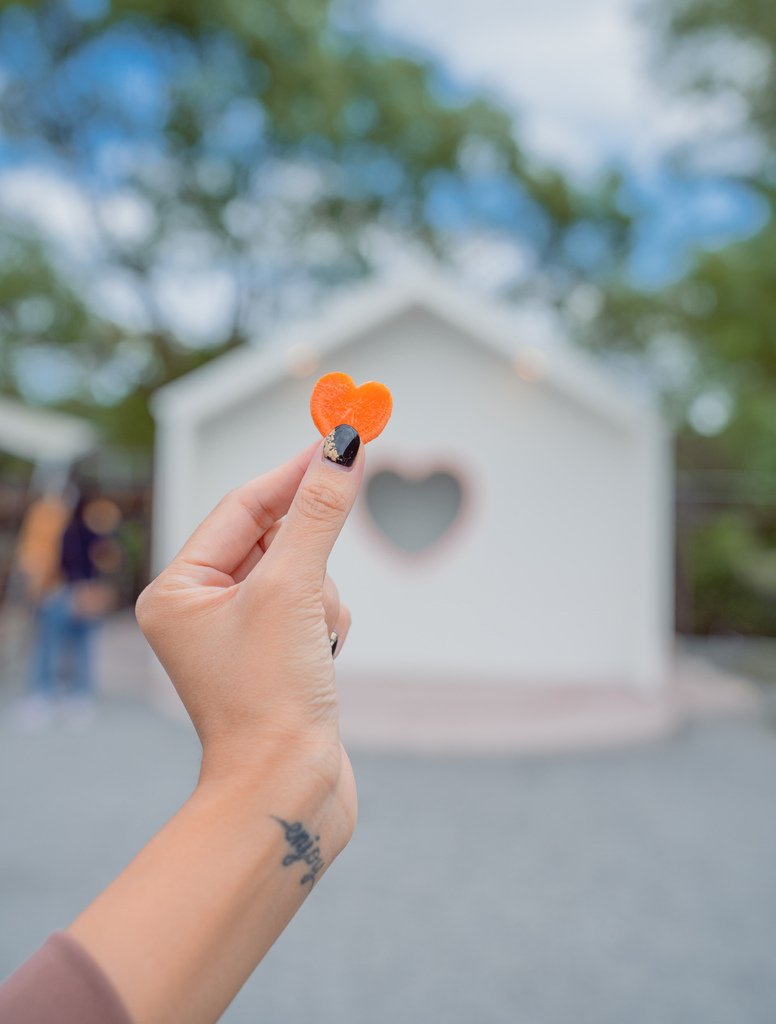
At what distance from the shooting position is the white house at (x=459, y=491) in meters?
8.56

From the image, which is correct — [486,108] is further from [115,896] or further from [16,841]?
[115,896]

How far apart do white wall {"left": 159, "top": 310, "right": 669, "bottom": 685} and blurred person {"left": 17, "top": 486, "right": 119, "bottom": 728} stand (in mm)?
1550

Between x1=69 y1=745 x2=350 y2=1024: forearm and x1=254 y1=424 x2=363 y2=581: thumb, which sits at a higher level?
x1=254 y1=424 x2=363 y2=581: thumb

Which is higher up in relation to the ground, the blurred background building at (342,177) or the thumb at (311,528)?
the blurred background building at (342,177)

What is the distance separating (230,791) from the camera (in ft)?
Result: 2.93

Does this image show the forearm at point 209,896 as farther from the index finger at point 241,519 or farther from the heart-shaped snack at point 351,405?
the heart-shaped snack at point 351,405

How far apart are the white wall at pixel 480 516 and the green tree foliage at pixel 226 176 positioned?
12688 millimetres

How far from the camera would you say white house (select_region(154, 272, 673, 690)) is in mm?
8562

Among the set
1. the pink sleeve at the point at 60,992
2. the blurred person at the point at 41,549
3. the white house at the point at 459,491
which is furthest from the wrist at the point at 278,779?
the white house at the point at 459,491

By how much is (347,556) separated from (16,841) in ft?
15.7

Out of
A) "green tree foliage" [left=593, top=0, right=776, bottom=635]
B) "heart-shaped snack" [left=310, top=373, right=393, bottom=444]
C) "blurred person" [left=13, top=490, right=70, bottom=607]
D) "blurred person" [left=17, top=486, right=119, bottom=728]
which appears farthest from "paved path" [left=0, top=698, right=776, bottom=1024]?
"green tree foliage" [left=593, top=0, right=776, bottom=635]

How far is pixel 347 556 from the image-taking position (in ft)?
29.3

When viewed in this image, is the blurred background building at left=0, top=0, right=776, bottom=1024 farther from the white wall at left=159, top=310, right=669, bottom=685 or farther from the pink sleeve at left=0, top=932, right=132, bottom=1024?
the pink sleeve at left=0, top=932, right=132, bottom=1024

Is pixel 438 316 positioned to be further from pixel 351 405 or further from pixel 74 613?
pixel 351 405
